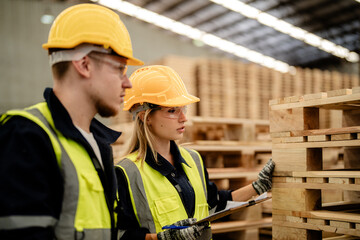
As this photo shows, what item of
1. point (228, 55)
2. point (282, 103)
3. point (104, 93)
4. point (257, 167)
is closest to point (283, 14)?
point (228, 55)

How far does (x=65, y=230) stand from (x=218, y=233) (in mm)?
3095

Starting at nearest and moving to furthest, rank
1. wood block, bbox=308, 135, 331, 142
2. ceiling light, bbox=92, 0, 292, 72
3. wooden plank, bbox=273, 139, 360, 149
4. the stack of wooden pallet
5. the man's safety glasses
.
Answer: the man's safety glasses → wooden plank, bbox=273, 139, 360, 149 → wood block, bbox=308, 135, 331, 142 → the stack of wooden pallet → ceiling light, bbox=92, 0, 292, 72

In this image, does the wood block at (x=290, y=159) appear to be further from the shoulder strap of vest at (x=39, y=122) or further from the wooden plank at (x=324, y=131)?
the shoulder strap of vest at (x=39, y=122)

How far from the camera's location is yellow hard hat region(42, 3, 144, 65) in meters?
1.69

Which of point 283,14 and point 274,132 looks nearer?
point 274,132

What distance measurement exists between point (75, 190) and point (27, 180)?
0.23 metres

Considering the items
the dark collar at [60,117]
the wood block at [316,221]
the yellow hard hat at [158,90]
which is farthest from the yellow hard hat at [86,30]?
the wood block at [316,221]

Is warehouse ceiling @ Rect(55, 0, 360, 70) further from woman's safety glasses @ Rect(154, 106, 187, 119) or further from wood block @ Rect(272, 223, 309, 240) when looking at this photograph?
wood block @ Rect(272, 223, 309, 240)

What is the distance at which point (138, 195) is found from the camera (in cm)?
256

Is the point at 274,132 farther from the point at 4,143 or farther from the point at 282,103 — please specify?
the point at 4,143

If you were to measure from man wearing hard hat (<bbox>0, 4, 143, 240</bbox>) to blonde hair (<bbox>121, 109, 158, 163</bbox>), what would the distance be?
2.78 ft

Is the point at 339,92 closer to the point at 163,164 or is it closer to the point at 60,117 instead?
the point at 163,164

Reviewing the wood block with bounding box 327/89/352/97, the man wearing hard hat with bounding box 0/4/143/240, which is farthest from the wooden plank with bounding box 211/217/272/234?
the man wearing hard hat with bounding box 0/4/143/240

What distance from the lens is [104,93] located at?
5.69 feet
